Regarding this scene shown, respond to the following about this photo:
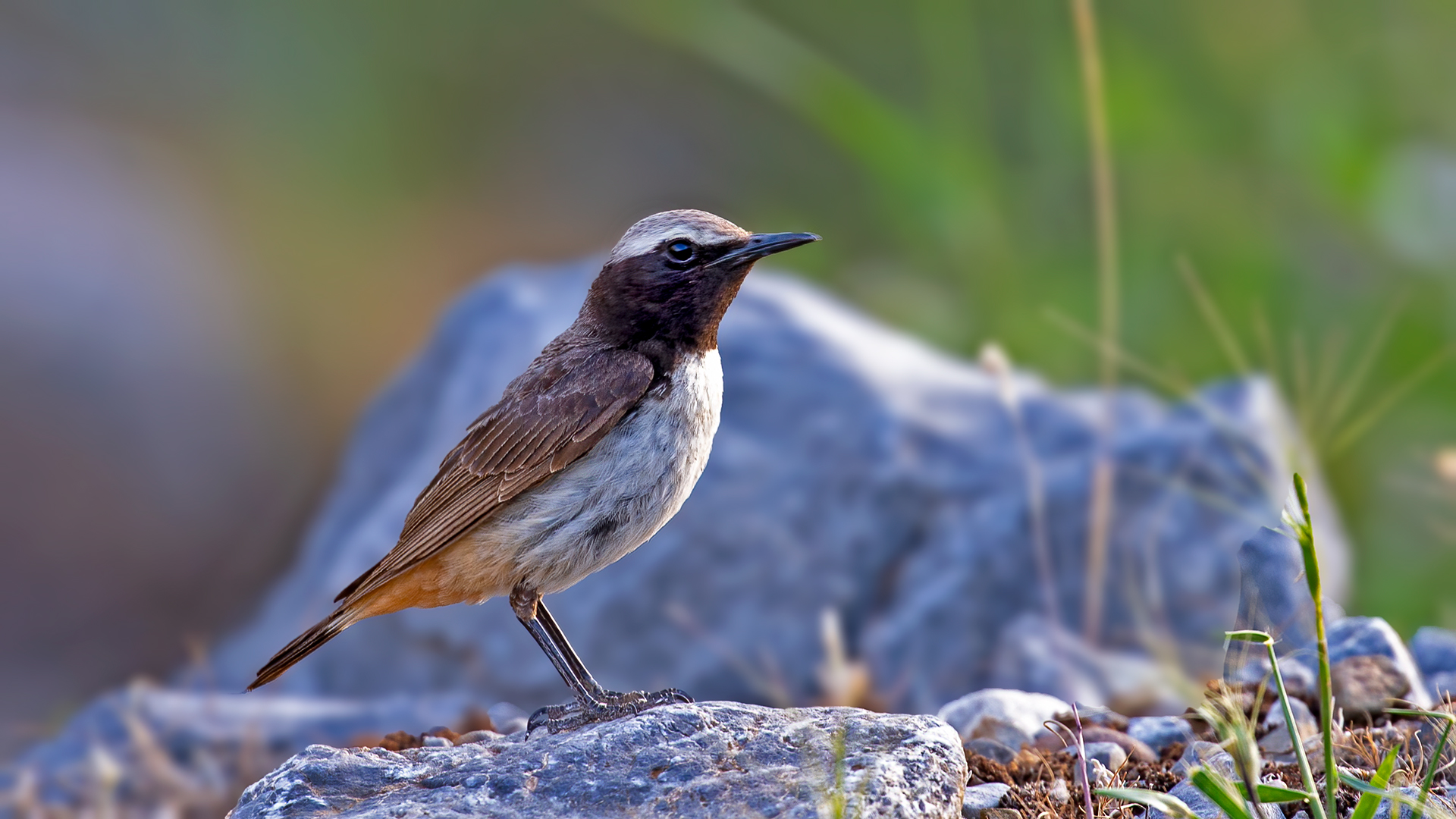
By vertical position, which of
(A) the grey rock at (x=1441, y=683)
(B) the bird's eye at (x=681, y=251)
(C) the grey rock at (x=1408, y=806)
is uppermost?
(B) the bird's eye at (x=681, y=251)

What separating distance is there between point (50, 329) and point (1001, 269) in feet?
19.1

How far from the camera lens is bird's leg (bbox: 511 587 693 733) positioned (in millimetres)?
4133

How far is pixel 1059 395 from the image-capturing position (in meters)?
7.18

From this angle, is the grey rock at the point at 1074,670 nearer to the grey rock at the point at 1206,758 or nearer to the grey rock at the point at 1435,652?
the grey rock at the point at 1435,652

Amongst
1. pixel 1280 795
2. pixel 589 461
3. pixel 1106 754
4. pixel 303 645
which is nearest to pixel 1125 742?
pixel 1106 754

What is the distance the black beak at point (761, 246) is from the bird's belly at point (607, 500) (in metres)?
0.41

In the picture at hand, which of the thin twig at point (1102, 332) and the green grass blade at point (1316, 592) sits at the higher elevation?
the thin twig at point (1102, 332)

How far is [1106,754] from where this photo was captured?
3787 mm

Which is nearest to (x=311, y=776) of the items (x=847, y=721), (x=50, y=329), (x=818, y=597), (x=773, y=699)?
(x=847, y=721)

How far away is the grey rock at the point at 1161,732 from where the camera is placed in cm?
399

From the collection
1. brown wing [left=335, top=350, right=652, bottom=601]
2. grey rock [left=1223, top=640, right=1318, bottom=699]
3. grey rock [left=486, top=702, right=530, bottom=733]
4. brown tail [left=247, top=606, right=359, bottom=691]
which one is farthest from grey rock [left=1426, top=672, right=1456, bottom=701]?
brown tail [left=247, top=606, right=359, bottom=691]

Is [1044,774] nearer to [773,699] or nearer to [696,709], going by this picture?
[696,709]

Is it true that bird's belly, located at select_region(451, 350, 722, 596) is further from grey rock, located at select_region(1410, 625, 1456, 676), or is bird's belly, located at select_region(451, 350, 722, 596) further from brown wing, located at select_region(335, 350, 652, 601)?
grey rock, located at select_region(1410, 625, 1456, 676)

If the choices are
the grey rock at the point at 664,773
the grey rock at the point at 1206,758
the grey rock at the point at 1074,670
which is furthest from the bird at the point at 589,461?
the grey rock at the point at 1074,670
